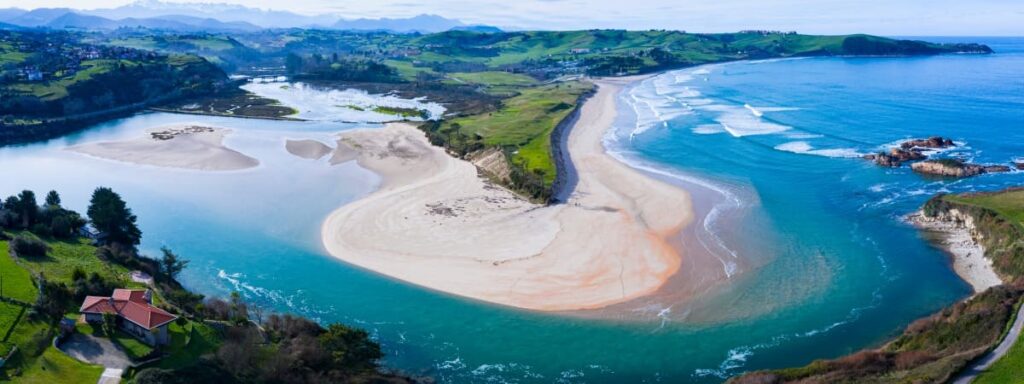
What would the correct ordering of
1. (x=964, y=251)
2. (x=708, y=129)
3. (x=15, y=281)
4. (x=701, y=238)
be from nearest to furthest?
1. (x=15, y=281)
2. (x=964, y=251)
3. (x=701, y=238)
4. (x=708, y=129)

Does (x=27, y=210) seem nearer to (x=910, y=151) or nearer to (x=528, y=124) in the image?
(x=528, y=124)

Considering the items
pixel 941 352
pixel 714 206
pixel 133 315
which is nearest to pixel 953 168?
pixel 714 206

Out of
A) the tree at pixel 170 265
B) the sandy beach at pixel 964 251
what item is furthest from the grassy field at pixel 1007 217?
the tree at pixel 170 265

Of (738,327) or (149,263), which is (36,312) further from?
(738,327)

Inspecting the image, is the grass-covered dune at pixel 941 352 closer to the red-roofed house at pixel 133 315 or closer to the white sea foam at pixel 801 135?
the red-roofed house at pixel 133 315

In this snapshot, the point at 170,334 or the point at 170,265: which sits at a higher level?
the point at 170,334
